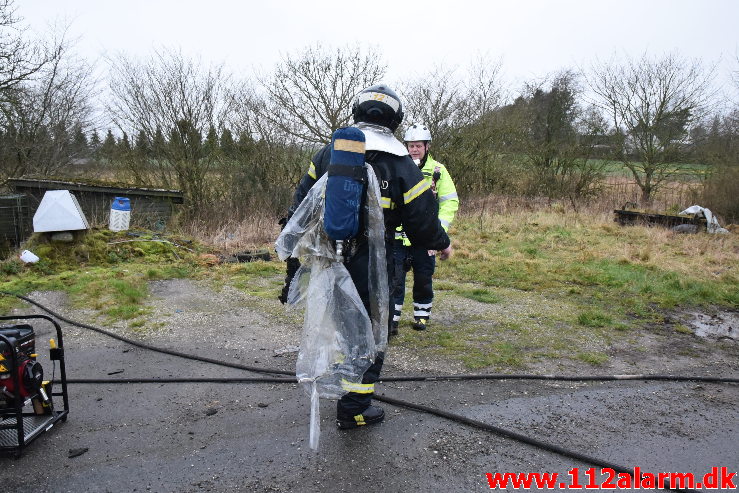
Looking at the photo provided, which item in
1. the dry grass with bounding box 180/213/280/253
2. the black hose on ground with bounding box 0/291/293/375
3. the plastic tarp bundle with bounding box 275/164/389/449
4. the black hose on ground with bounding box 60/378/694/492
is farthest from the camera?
the dry grass with bounding box 180/213/280/253

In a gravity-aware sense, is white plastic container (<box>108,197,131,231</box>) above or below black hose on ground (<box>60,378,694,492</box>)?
above

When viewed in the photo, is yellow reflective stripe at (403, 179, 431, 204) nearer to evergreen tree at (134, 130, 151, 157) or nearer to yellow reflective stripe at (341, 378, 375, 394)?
yellow reflective stripe at (341, 378, 375, 394)

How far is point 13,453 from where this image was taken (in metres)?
2.83

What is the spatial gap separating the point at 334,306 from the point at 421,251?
1979mm

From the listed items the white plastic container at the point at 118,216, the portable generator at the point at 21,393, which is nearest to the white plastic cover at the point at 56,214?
the white plastic container at the point at 118,216

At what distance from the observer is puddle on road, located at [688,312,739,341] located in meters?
5.25

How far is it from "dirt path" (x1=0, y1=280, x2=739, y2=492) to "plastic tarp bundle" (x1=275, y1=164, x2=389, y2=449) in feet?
1.42

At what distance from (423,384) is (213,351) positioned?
2.02 meters

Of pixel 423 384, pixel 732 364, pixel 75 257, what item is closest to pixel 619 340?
pixel 732 364

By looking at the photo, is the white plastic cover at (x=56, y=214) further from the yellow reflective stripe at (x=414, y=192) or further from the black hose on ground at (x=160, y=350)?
the yellow reflective stripe at (x=414, y=192)

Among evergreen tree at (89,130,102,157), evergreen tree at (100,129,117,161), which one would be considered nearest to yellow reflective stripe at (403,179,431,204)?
evergreen tree at (100,129,117,161)

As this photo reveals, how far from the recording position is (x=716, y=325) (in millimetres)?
5578

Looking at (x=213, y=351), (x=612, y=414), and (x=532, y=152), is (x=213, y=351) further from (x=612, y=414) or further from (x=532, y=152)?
(x=532, y=152)

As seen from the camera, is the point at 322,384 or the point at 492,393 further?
the point at 492,393
